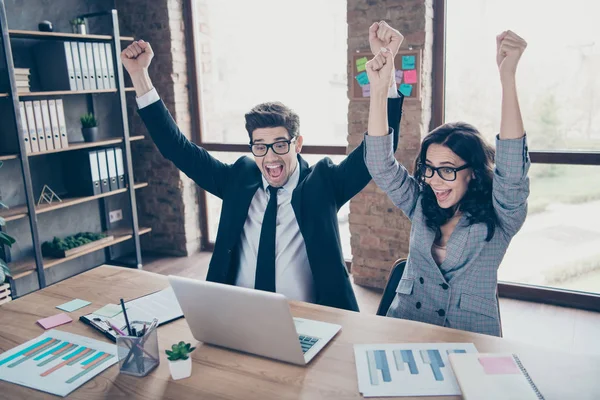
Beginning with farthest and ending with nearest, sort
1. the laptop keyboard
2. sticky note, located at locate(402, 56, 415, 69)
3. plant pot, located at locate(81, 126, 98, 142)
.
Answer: plant pot, located at locate(81, 126, 98, 142)
sticky note, located at locate(402, 56, 415, 69)
the laptop keyboard

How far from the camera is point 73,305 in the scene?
1.82 metres

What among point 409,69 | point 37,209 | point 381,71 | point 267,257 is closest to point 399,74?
point 409,69

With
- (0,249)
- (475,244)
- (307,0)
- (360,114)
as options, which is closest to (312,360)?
(475,244)

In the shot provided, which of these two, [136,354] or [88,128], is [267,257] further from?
[88,128]

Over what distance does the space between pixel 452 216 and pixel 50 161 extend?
3.15 metres

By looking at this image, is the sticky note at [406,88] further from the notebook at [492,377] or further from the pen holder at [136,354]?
the pen holder at [136,354]

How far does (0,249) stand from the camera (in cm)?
344

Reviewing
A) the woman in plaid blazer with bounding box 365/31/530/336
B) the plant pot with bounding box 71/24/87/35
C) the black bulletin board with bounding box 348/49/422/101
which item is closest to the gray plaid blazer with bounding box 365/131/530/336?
the woman in plaid blazer with bounding box 365/31/530/336

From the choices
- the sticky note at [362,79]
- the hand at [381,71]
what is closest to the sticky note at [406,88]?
the sticky note at [362,79]

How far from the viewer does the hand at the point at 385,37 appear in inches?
71.0

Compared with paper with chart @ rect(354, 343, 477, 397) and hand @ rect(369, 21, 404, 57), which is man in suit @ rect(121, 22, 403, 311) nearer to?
hand @ rect(369, 21, 404, 57)

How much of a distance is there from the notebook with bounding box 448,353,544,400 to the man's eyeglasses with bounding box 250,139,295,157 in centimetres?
102

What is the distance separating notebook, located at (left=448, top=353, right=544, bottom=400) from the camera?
116 centimetres

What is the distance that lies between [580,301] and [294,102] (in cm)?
242
